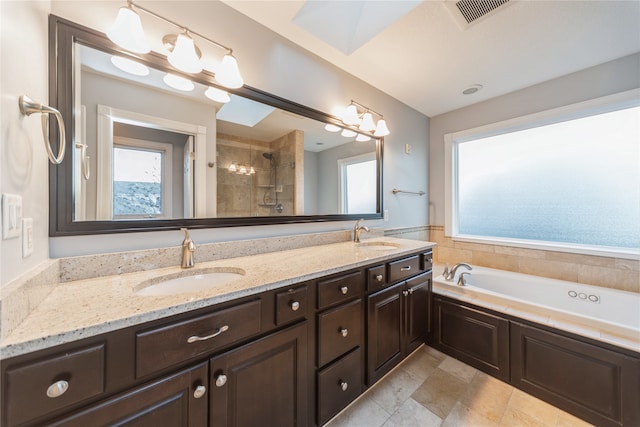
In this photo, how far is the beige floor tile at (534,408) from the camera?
1335 mm

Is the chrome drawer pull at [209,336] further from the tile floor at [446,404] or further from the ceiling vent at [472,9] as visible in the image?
the ceiling vent at [472,9]

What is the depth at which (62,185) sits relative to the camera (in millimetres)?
912

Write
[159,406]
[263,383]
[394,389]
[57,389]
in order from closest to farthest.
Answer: [57,389], [159,406], [263,383], [394,389]

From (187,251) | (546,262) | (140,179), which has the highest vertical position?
(140,179)

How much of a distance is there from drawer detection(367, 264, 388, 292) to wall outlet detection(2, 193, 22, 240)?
1.37m

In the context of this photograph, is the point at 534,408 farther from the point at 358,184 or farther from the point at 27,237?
the point at 27,237

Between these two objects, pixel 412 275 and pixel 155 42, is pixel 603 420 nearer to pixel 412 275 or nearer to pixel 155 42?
pixel 412 275

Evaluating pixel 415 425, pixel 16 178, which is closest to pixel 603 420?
pixel 415 425

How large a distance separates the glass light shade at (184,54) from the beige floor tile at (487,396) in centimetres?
250

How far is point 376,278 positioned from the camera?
1409mm

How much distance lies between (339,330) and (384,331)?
1.49 ft

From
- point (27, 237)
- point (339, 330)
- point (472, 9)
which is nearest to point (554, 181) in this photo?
point (472, 9)

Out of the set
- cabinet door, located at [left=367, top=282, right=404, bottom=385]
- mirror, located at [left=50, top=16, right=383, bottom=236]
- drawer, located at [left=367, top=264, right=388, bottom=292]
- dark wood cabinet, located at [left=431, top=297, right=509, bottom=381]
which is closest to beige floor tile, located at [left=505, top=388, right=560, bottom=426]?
dark wood cabinet, located at [left=431, top=297, right=509, bottom=381]

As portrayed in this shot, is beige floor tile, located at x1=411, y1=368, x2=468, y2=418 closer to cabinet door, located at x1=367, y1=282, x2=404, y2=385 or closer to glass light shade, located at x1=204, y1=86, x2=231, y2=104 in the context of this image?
cabinet door, located at x1=367, y1=282, x2=404, y2=385
